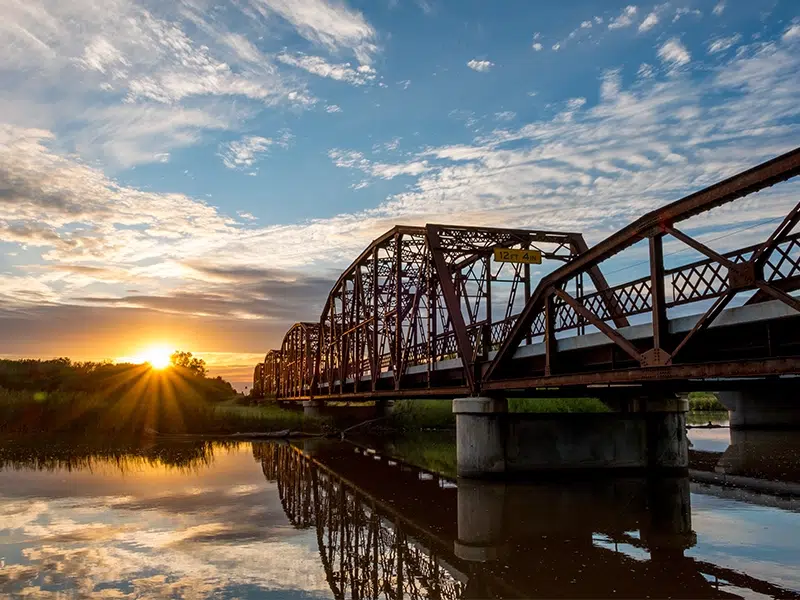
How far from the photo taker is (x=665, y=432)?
2694 cm

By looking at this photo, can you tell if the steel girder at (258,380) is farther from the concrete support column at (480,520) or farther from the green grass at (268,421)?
the concrete support column at (480,520)

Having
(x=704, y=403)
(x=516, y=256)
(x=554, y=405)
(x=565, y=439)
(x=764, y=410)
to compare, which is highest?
(x=516, y=256)

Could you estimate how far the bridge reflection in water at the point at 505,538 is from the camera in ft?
39.2

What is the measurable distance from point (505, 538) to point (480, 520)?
2.15 meters

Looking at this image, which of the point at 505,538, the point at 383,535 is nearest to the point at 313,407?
the point at 383,535

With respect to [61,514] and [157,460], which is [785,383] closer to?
[61,514]

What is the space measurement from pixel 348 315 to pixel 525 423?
32397 mm

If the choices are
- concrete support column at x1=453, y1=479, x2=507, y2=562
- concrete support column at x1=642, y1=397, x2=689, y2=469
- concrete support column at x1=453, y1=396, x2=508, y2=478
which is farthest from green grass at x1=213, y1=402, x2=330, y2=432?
concrete support column at x1=642, y1=397, x2=689, y2=469

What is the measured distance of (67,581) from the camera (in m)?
11.9

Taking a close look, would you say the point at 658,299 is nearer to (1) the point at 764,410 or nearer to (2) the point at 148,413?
(2) the point at 148,413

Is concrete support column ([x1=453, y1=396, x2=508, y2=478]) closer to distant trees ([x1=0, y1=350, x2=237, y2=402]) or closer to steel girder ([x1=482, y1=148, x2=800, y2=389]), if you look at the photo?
steel girder ([x1=482, y1=148, x2=800, y2=389])

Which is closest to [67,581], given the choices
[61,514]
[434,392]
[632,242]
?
[61,514]

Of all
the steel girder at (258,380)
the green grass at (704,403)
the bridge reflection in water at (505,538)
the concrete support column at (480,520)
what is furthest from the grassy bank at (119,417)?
the steel girder at (258,380)

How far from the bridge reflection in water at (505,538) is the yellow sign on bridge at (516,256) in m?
9.91
